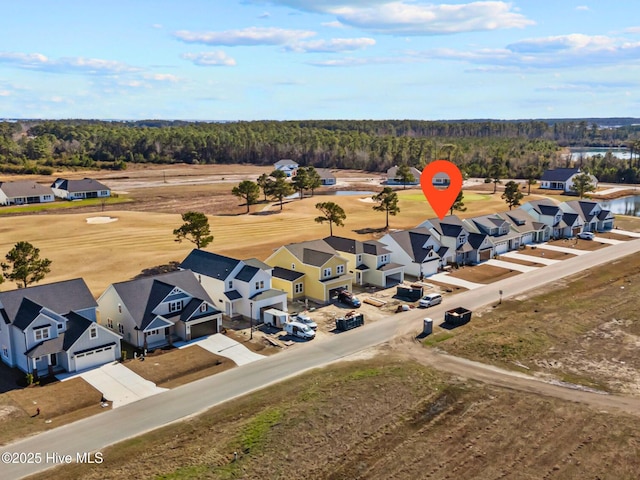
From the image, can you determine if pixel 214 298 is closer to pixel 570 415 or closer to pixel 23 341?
pixel 23 341

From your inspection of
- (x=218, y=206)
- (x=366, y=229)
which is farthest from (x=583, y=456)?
(x=218, y=206)

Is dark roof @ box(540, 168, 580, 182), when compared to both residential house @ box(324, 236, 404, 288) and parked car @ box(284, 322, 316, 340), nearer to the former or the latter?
residential house @ box(324, 236, 404, 288)

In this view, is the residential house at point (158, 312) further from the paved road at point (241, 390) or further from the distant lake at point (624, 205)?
the distant lake at point (624, 205)

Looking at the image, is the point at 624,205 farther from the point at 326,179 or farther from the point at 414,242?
the point at 414,242

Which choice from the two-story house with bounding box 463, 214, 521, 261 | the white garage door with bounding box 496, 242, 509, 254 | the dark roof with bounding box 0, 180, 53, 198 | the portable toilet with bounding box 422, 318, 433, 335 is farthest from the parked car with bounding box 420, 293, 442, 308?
the dark roof with bounding box 0, 180, 53, 198

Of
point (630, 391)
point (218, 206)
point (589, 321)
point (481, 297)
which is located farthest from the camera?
point (218, 206)
